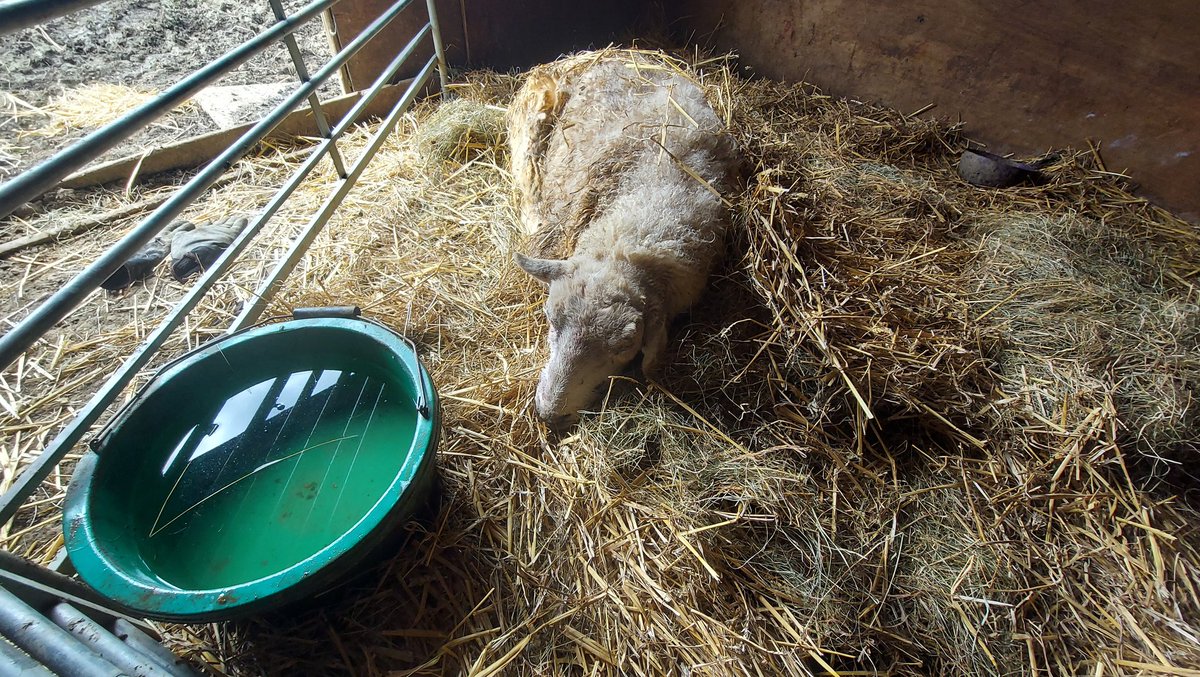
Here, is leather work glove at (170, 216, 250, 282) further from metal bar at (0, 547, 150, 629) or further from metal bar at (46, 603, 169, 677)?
metal bar at (46, 603, 169, 677)

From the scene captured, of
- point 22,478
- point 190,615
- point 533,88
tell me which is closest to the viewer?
point 190,615

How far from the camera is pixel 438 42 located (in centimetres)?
570

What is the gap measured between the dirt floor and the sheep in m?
3.80

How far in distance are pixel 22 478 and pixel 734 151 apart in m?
3.95

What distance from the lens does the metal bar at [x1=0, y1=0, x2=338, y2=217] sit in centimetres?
168

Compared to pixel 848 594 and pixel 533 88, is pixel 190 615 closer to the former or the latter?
pixel 848 594

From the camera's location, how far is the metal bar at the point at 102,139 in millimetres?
1682

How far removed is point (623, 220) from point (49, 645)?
2.76 meters

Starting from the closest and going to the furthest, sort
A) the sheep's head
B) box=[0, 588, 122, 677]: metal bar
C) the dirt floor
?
box=[0, 588, 122, 677]: metal bar
the sheep's head
the dirt floor

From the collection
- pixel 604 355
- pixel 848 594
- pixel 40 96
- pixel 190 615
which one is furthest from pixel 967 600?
pixel 40 96

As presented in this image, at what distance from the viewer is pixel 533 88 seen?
465cm

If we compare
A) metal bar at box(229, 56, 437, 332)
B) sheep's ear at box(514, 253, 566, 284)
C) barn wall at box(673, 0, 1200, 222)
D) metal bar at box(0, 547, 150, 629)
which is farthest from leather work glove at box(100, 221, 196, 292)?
barn wall at box(673, 0, 1200, 222)

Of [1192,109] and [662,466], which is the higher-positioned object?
[1192,109]

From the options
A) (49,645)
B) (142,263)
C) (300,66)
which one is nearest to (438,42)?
(300,66)
